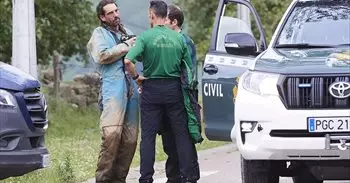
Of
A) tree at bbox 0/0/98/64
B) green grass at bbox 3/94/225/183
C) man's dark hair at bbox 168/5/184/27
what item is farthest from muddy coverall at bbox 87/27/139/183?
tree at bbox 0/0/98/64

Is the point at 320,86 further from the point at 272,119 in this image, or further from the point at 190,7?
the point at 190,7

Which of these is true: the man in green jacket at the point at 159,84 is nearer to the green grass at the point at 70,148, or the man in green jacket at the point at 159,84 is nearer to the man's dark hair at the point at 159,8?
the man's dark hair at the point at 159,8

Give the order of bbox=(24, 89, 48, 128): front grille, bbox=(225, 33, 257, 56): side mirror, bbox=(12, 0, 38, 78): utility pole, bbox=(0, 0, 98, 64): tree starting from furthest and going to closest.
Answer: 1. bbox=(0, 0, 98, 64): tree
2. bbox=(12, 0, 38, 78): utility pole
3. bbox=(225, 33, 257, 56): side mirror
4. bbox=(24, 89, 48, 128): front grille

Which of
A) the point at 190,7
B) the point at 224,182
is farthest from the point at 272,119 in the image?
the point at 190,7

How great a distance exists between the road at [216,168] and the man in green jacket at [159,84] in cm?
152

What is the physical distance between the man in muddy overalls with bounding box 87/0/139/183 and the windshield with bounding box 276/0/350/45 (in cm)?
149

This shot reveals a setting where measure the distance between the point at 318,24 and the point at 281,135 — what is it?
65.6 inches

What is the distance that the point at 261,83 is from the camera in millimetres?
7121

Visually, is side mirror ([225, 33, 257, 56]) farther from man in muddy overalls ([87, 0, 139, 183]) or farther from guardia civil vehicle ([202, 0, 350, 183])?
man in muddy overalls ([87, 0, 139, 183])

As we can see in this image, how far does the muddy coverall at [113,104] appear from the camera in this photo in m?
8.54

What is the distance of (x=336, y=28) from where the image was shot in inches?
317

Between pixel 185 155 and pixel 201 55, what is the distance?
19.7m

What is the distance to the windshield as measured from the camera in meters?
7.96

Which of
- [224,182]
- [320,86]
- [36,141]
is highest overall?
[320,86]
